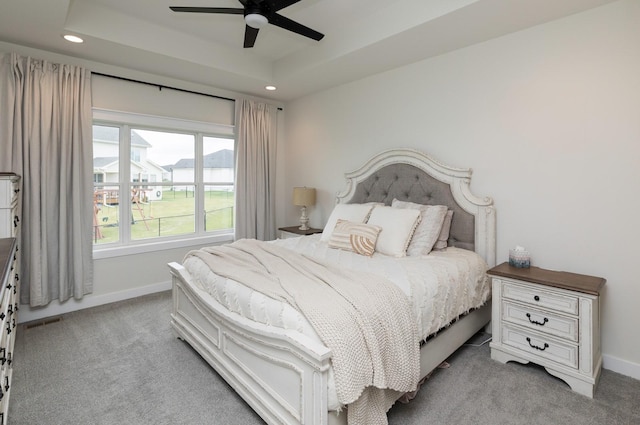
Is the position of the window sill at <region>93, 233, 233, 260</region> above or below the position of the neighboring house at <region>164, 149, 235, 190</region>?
below

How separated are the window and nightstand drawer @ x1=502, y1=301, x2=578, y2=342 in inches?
133

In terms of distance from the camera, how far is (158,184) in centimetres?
388

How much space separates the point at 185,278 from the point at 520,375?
7.85ft

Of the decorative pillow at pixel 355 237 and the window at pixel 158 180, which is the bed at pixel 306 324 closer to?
the decorative pillow at pixel 355 237

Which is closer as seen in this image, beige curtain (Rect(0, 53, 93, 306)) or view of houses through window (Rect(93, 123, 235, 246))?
beige curtain (Rect(0, 53, 93, 306))

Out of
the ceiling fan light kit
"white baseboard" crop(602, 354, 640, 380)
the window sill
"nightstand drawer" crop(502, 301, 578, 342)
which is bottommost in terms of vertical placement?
"white baseboard" crop(602, 354, 640, 380)

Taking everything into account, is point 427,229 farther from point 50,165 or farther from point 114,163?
point 50,165

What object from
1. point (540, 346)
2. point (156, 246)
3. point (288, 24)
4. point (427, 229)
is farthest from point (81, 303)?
point (540, 346)

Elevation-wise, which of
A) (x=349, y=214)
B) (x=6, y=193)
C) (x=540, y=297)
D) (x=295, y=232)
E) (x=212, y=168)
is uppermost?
(x=212, y=168)

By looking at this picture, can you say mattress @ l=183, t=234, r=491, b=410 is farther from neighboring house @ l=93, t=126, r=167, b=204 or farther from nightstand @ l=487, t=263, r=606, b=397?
neighboring house @ l=93, t=126, r=167, b=204

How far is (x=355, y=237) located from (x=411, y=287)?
92 cm

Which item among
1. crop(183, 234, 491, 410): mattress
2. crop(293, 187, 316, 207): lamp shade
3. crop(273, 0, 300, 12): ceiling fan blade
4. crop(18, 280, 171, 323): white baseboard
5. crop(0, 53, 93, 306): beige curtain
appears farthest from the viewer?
crop(293, 187, 316, 207): lamp shade

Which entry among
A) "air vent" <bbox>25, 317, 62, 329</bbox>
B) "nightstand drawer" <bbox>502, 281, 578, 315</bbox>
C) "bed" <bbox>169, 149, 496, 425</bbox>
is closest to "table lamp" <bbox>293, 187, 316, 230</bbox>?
"bed" <bbox>169, 149, 496, 425</bbox>

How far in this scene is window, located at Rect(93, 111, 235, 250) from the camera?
11.5 feet
